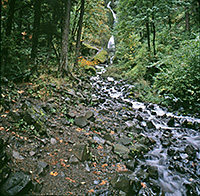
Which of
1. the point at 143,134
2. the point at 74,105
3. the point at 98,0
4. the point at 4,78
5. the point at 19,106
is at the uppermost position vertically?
the point at 98,0

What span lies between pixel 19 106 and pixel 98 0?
13170 mm

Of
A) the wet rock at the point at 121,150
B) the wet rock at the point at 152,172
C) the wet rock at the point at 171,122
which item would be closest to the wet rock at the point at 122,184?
the wet rock at the point at 152,172

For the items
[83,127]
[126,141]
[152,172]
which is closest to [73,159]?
[83,127]

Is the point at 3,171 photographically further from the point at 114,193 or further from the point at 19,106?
the point at 19,106

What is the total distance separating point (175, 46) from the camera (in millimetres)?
13383

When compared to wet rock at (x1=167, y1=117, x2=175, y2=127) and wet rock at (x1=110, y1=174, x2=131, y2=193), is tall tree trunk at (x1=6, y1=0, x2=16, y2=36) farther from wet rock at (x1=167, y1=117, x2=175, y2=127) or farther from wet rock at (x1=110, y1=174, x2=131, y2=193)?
wet rock at (x1=167, y1=117, x2=175, y2=127)

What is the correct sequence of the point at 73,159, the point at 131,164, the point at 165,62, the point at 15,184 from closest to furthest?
the point at 15,184 < the point at 73,159 < the point at 131,164 < the point at 165,62

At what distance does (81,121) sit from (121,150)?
1844mm

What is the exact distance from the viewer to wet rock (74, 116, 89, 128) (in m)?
5.64

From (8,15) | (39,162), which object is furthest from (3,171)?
(8,15)

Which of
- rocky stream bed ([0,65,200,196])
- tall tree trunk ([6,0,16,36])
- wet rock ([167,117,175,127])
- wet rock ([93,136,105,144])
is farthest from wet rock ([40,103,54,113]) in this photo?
wet rock ([167,117,175,127])

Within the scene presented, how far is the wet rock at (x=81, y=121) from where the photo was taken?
5644 mm

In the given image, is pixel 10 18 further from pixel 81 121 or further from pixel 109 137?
pixel 109 137

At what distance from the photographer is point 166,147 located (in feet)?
18.3
